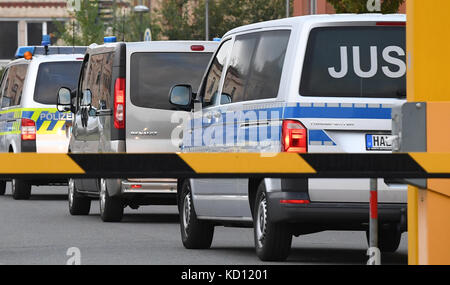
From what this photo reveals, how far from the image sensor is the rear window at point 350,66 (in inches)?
421

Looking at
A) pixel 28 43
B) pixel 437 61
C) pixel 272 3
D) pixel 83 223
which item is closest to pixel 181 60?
pixel 83 223

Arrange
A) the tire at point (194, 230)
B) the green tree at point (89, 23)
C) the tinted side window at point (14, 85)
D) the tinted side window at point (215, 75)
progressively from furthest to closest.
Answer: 1. the green tree at point (89, 23)
2. the tinted side window at point (14, 85)
3. the tire at point (194, 230)
4. the tinted side window at point (215, 75)

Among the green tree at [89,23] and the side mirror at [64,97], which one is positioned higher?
the green tree at [89,23]

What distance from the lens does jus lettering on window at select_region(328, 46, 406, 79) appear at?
10.7 meters

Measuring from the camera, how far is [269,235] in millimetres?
11109

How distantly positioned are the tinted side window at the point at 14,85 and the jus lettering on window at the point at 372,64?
39.6 ft

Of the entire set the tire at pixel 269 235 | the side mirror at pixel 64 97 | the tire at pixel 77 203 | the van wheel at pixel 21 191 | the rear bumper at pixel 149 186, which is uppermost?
the side mirror at pixel 64 97

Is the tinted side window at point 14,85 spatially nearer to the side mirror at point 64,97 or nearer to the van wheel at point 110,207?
the side mirror at point 64,97

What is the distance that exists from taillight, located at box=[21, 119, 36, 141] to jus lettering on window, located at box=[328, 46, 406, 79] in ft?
38.2

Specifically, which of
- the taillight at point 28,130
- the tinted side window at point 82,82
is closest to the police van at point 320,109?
the tinted side window at point 82,82

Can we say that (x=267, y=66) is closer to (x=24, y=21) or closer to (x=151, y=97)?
(x=151, y=97)

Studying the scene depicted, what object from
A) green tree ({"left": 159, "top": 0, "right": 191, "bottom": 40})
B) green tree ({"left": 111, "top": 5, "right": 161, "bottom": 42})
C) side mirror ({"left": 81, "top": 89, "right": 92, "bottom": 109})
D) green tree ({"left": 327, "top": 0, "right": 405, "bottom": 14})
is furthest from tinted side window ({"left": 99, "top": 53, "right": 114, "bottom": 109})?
green tree ({"left": 159, "top": 0, "right": 191, "bottom": 40})

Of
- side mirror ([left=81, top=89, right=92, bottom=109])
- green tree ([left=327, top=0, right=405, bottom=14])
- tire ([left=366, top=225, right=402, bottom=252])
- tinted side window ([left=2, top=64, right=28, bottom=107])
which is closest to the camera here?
tire ([left=366, top=225, right=402, bottom=252])

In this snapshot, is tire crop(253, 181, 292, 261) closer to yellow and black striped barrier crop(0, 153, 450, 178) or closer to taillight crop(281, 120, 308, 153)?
taillight crop(281, 120, 308, 153)
